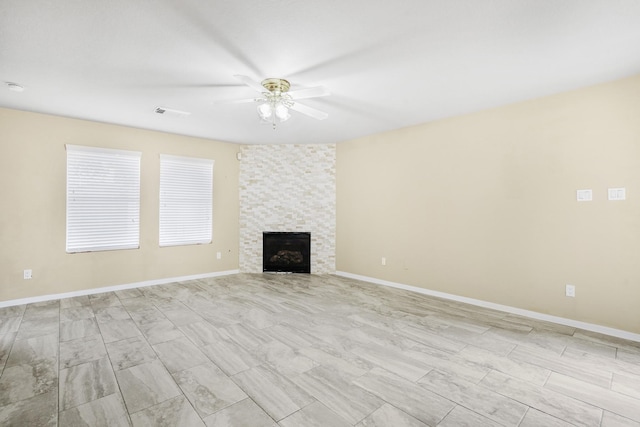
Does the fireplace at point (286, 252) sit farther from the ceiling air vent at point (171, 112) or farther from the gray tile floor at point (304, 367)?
the ceiling air vent at point (171, 112)

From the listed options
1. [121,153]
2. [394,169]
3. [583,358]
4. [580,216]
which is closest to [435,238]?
[394,169]

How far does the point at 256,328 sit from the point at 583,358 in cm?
302

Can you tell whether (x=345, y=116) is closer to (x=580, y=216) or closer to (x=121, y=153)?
(x=580, y=216)

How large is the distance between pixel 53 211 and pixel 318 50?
432 centimetres

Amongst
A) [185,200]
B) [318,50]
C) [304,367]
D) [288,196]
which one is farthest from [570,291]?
[185,200]

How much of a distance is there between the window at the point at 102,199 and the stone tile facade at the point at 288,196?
1907mm

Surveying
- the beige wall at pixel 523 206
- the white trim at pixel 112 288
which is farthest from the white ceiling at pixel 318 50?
the white trim at pixel 112 288

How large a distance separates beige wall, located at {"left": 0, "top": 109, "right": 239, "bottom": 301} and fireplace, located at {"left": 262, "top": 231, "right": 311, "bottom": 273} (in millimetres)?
1586

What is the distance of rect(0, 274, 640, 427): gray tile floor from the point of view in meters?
1.84

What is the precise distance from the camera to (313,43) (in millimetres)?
2367

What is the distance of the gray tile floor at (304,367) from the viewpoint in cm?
184

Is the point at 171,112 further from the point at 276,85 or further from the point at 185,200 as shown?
the point at 276,85

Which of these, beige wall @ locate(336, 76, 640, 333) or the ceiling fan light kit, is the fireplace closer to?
beige wall @ locate(336, 76, 640, 333)

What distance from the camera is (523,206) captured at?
362 centimetres
